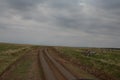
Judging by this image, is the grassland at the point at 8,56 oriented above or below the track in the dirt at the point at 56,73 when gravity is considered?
above

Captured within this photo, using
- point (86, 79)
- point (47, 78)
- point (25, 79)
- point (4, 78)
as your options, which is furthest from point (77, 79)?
point (4, 78)

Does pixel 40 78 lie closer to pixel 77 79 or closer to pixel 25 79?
pixel 25 79

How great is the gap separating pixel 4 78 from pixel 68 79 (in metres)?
5.08

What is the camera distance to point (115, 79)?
22094 millimetres

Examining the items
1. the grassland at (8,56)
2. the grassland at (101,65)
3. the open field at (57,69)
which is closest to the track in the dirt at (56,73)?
the open field at (57,69)

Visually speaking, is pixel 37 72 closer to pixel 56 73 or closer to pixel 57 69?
pixel 56 73

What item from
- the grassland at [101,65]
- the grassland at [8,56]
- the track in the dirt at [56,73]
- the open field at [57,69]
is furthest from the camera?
the grassland at [8,56]

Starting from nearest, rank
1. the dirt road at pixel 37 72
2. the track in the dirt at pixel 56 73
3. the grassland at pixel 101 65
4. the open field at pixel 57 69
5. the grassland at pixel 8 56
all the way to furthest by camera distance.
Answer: the track in the dirt at pixel 56 73 → the dirt road at pixel 37 72 → the open field at pixel 57 69 → the grassland at pixel 101 65 → the grassland at pixel 8 56

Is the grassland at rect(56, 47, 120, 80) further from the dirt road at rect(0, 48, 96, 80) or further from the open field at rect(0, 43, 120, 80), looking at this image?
the dirt road at rect(0, 48, 96, 80)

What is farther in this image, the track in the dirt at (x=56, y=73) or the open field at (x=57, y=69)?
the open field at (x=57, y=69)

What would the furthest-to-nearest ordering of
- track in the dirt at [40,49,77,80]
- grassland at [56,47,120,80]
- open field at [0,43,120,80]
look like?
grassland at [56,47,120,80], open field at [0,43,120,80], track in the dirt at [40,49,77,80]

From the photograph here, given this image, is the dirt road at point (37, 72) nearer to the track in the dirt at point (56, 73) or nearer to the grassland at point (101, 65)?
the track in the dirt at point (56, 73)

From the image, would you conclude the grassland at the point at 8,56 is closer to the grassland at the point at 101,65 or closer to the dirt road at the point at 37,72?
the dirt road at the point at 37,72

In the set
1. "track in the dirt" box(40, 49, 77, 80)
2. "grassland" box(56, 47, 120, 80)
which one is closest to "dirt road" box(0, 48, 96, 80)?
"track in the dirt" box(40, 49, 77, 80)
